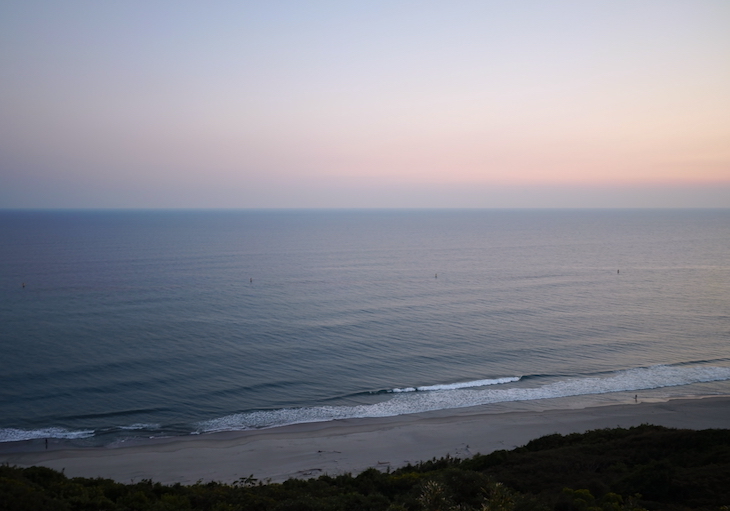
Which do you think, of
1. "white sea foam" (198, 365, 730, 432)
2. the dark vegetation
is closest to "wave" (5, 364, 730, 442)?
"white sea foam" (198, 365, 730, 432)

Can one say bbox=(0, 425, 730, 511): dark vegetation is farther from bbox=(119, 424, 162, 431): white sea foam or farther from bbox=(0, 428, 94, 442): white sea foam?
bbox=(119, 424, 162, 431): white sea foam

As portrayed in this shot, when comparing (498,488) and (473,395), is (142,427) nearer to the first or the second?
(473,395)

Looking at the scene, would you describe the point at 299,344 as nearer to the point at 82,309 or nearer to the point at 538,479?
the point at 82,309

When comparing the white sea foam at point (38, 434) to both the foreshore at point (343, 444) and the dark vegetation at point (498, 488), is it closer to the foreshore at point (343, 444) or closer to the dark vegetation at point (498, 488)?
the foreshore at point (343, 444)

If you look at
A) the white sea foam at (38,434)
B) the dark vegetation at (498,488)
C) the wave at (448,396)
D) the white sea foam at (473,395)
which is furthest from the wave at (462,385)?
the white sea foam at (38,434)

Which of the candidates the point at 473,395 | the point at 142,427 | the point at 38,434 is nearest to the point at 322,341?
the point at 473,395

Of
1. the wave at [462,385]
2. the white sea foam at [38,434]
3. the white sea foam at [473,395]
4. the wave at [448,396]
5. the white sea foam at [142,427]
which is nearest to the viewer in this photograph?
the white sea foam at [38,434]
